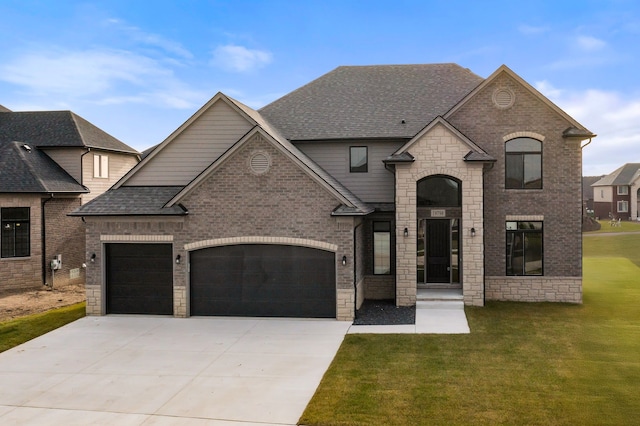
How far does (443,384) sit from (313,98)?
573 inches

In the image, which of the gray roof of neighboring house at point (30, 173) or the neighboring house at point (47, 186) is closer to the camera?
the neighboring house at point (47, 186)

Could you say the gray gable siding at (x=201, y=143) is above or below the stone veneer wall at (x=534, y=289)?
above

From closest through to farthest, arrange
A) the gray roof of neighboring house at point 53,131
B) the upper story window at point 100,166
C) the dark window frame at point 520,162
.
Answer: the dark window frame at point 520,162
the gray roof of neighboring house at point 53,131
the upper story window at point 100,166

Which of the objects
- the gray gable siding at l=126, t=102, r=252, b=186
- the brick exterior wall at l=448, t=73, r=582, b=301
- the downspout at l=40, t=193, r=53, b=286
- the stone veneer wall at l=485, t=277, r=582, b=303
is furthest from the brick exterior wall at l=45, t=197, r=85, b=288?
the stone veneer wall at l=485, t=277, r=582, b=303

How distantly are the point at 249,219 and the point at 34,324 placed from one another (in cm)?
737

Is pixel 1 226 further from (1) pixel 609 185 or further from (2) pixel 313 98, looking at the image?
(1) pixel 609 185

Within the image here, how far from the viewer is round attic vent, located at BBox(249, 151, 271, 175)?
51.7 feet

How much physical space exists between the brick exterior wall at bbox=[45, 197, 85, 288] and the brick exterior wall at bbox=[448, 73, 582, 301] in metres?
17.1

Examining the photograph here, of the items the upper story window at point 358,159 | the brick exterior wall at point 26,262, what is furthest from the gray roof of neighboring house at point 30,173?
the upper story window at point 358,159

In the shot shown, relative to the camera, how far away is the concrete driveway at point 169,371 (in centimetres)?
895

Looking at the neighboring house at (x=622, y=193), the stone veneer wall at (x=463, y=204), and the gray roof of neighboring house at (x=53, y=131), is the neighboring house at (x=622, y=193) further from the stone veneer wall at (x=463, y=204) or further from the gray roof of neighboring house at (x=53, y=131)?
the gray roof of neighboring house at (x=53, y=131)

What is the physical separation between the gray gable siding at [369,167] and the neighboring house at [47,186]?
1043cm

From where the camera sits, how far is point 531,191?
1788cm

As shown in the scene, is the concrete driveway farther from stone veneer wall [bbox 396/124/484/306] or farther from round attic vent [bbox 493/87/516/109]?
round attic vent [bbox 493/87/516/109]
